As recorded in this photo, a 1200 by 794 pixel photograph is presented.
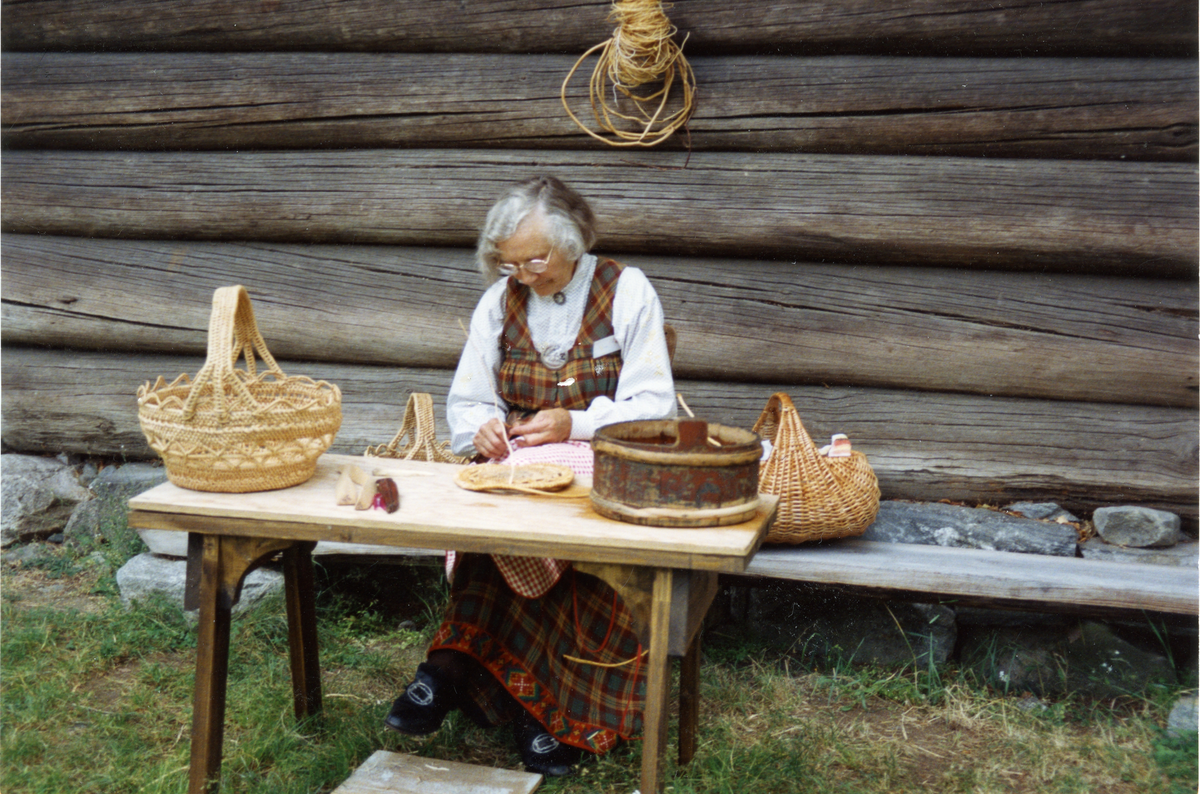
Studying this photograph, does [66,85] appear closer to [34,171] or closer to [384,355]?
[34,171]

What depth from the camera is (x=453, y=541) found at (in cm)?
193

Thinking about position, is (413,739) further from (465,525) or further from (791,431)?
(791,431)

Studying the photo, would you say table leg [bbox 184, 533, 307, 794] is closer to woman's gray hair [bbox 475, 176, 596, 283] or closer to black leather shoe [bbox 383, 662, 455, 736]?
black leather shoe [bbox 383, 662, 455, 736]

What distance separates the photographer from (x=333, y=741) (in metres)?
2.70

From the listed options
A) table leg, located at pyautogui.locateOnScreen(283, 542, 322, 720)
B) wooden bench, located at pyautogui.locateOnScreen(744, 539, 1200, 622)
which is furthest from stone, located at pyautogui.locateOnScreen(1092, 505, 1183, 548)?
table leg, located at pyautogui.locateOnScreen(283, 542, 322, 720)

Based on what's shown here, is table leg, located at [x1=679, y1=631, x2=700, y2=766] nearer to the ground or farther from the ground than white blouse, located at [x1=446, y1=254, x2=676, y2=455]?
nearer to the ground

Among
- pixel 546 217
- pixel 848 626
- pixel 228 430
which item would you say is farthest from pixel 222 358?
pixel 848 626

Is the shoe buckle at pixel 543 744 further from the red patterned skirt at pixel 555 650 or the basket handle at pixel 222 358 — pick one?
the basket handle at pixel 222 358

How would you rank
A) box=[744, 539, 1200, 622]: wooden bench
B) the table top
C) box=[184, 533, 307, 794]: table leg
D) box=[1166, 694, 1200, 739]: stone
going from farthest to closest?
box=[744, 539, 1200, 622]: wooden bench < box=[1166, 694, 1200, 739]: stone < box=[184, 533, 307, 794]: table leg < the table top

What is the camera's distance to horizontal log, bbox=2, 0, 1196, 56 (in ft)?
10.7

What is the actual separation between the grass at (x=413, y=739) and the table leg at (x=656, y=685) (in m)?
0.46

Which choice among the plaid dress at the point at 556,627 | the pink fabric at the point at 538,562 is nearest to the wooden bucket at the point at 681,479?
the pink fabric at the point at 538,562

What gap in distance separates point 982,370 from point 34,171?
13.2 ft

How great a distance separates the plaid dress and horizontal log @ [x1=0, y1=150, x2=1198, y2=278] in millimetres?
905
